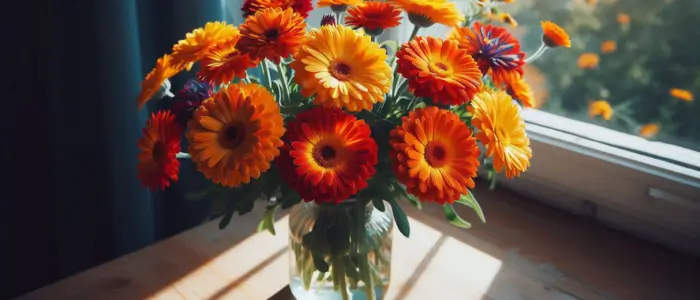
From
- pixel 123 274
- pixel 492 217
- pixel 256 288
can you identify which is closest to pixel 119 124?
pixel 123 274

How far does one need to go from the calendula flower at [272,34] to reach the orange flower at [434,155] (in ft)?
0.41

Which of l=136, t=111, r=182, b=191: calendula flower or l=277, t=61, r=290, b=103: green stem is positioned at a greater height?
l=277, t=61, r=290, b=103: green stem

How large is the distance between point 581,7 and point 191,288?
2.72 feet

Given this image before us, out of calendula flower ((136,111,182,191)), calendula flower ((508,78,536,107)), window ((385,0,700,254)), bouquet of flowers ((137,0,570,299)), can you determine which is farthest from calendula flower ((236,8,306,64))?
window ((385,0,700,254))

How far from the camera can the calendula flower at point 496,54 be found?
0.56 m

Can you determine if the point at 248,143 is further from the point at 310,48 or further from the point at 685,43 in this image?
the point at 685,43

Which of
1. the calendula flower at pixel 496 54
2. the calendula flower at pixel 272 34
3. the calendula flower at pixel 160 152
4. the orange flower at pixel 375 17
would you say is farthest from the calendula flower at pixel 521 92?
the calendula flower at pixel 160 152

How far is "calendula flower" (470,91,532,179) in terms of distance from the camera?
499 millimetres

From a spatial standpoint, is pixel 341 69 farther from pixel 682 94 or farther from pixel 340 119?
pixel 682 94

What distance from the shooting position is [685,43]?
2.90ft

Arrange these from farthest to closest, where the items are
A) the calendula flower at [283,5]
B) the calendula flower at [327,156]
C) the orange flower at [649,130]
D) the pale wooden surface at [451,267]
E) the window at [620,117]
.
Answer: the orange flower at [649,130], the window at [620,117], the pale wooden surface at [451,267], the calendula flower at [283,5], the calendula flower at [327,156]

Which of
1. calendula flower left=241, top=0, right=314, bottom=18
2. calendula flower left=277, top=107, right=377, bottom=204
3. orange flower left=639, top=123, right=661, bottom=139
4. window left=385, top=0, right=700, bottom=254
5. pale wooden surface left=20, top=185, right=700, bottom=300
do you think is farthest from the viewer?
orange flower left=639, top=123, right=661, bottom=139

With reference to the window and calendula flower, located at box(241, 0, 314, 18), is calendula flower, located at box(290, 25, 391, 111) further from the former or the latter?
the window

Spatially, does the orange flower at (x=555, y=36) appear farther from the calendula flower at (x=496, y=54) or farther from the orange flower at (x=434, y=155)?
the orange flower at (x=434, y=155)
